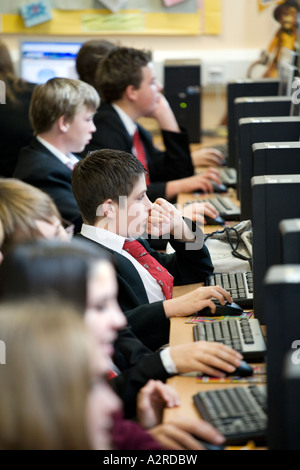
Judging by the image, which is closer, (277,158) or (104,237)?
(104,237)

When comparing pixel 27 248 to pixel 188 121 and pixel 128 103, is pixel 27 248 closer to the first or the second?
pixel 128 103

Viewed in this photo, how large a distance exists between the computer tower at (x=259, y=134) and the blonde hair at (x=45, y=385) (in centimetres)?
171

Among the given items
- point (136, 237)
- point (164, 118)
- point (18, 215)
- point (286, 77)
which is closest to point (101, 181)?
point (136, 237)

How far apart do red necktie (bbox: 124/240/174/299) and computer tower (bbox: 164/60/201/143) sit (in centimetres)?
227

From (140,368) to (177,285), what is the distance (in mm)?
734

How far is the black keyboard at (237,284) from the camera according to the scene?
2041 mm

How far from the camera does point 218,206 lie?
9.90 feet

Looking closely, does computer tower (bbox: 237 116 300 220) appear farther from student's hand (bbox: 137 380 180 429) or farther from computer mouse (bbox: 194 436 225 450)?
computer mouse (bbox: 194 436 225 450)

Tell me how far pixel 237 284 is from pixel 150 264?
258mm

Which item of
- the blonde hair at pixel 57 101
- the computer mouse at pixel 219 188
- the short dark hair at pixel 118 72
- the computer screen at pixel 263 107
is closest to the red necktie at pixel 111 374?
the blonde hair at pixel 57 101

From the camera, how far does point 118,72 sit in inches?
137

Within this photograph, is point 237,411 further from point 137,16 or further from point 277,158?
point 137,16

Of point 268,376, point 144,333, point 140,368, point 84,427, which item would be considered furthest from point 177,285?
point 84,427

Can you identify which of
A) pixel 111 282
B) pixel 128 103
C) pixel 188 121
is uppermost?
pixel 111 282
